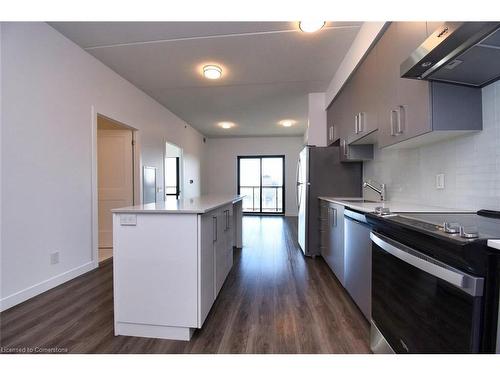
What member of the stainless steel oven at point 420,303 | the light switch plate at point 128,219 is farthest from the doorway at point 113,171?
the stainless steel oven at point 420,303

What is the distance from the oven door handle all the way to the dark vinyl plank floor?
742mm

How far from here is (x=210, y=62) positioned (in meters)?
3.13

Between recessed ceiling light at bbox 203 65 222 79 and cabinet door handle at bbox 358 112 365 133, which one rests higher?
recessed ceiling light at bbox 203 65 222 79

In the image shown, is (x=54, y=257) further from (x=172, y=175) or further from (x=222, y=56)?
(x=172, y=175)

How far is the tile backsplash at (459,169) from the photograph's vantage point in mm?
1410

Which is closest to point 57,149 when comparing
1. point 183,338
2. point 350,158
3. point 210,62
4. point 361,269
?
point 210,62

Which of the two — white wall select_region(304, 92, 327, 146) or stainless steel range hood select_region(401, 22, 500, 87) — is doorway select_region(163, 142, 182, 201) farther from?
stainless steel range hood select_region(401, 22, 500, 87)

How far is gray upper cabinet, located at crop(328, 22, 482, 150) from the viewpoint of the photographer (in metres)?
Result: 1.46

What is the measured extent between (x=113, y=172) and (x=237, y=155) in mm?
4782

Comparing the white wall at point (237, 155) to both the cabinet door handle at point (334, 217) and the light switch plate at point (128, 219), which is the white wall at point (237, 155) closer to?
the cabinet door handle at point (334, 217)

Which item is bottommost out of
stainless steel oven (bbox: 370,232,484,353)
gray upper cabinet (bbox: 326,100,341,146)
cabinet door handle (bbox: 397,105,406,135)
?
stainless steel oven (bbox: 370,232,484,353)

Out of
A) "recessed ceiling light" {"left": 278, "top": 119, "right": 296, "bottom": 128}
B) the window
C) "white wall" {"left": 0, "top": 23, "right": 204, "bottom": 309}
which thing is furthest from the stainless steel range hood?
the window

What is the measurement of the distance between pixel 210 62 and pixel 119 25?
1075mm

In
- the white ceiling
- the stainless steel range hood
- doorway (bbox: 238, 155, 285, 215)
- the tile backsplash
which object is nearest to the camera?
the stainless steel range hood
